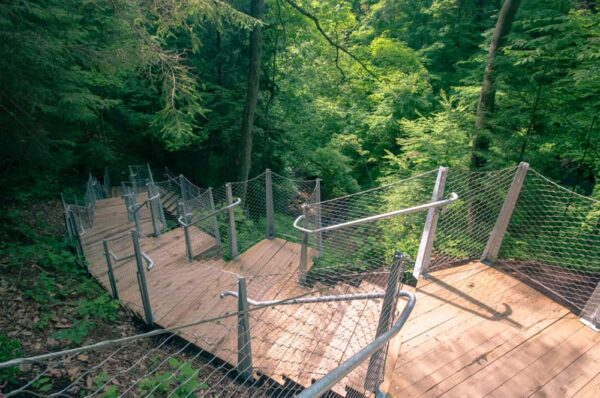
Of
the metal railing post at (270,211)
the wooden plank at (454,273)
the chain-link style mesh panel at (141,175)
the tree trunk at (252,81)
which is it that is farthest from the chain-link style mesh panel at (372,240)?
the chain-link style mesh panel at (141,175)

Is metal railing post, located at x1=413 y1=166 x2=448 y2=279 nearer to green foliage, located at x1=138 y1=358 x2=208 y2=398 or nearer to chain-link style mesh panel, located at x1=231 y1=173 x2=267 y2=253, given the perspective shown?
green foliage, located at x1=138 y1=358 x2=208 y2=398

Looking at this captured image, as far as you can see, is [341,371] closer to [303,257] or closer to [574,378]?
[574,378]

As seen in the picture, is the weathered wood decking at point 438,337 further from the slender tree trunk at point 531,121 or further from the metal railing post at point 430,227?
the slender tree trunk at point 531,121

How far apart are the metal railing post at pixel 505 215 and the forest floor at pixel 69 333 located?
10.1 ft

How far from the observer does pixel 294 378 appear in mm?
2725

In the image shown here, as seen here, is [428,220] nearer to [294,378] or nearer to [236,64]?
→ [294,378]

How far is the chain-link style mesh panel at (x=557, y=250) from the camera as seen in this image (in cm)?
343

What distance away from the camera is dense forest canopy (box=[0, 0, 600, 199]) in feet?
16.5

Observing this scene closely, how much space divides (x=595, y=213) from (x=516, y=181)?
2407 mm

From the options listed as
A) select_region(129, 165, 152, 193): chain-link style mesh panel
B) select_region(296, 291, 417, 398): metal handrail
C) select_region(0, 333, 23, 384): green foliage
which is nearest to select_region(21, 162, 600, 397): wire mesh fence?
select_region(0, 333, 23, 384): green foliage

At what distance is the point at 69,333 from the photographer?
11.6 ft

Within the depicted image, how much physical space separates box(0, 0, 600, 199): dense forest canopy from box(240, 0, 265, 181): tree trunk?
0.04m

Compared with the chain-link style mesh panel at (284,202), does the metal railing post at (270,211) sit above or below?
above

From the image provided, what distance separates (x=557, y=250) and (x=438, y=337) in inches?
132
